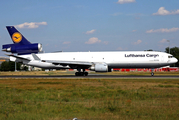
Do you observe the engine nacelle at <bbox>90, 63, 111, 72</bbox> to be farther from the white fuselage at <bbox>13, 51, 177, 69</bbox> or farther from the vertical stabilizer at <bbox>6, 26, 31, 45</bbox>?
the vertical stabilizer at <bbox>6, 26, 31, 45</bbox>

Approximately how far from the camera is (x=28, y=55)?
46250 millimetres

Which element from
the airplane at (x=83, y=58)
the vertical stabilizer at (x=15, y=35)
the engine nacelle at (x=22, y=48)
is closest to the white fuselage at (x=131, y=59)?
the airplane at (x=83, y=58)

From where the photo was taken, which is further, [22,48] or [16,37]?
[16,37]

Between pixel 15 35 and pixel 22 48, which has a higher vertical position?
pixel 15 35

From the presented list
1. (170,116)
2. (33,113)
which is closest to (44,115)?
(33,113)

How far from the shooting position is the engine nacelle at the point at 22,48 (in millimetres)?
45625

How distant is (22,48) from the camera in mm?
45719

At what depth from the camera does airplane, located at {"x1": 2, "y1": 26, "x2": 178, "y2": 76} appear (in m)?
41.9

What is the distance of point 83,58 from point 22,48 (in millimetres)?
12299

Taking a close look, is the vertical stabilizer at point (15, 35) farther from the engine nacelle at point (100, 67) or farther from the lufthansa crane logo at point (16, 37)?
the engine nacelle at point (100, 67)

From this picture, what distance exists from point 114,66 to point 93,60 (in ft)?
13.5

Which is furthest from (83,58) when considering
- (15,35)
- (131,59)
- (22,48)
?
(15,35)

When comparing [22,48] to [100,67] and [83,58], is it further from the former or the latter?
[100,67]

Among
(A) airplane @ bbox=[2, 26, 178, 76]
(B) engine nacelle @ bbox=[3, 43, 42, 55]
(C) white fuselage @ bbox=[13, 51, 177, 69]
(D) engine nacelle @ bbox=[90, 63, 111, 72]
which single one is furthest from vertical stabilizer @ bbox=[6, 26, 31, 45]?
(D) engine nacelle @ bbox=[90, 63, 111, 72]
